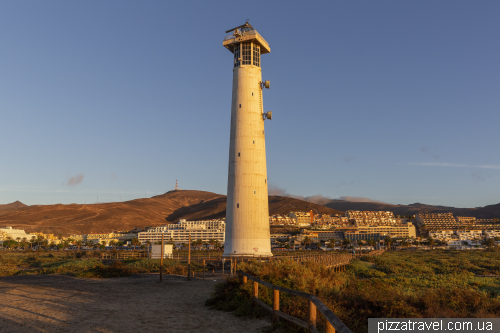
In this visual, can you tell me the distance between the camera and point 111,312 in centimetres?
1195

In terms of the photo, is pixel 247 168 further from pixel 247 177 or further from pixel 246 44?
pixel 246 44

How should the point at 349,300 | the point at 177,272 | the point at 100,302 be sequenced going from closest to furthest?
the point at 349,300 → the point at 100,302 → the point at 177,272

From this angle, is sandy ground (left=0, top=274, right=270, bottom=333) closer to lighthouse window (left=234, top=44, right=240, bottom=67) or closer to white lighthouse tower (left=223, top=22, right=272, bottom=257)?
white lighthouse tower (left=223, top=22, right=272, bottom=257)

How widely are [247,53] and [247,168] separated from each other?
10.1 m

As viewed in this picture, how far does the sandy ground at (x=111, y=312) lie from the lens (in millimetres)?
9922

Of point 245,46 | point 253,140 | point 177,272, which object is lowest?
point 177,272

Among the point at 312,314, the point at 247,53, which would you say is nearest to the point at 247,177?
the point at 247,53

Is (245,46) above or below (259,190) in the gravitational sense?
above

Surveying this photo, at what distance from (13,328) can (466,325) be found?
10.8m

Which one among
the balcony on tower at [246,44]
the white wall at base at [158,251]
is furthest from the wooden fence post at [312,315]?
the white wall at base at [158,251]

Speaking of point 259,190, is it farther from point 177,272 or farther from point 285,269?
point 285,269

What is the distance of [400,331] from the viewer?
26.9ft

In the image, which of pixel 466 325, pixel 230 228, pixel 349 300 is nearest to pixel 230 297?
pixel 349 300

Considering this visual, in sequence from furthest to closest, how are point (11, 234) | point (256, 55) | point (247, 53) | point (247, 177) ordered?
point (11, 234)
point (256, 55)
point (247, 53)
point (247, 177)
